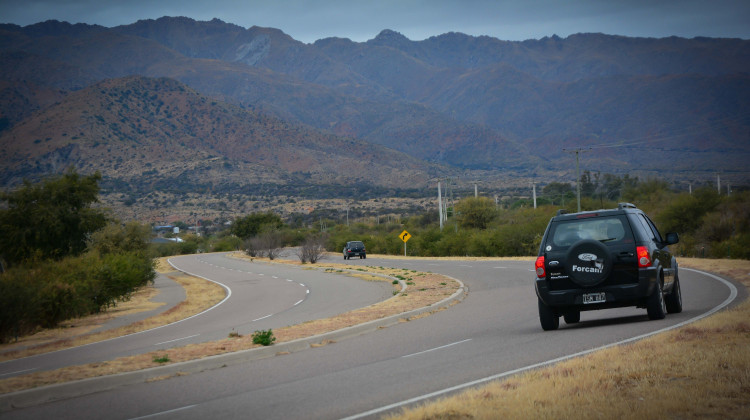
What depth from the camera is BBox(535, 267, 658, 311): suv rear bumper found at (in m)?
12.3

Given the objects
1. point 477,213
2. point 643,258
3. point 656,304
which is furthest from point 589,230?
point 477,213

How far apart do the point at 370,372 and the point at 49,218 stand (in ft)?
102

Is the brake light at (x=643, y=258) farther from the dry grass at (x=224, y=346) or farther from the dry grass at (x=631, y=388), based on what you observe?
the dry grass at (x=224, y=346)

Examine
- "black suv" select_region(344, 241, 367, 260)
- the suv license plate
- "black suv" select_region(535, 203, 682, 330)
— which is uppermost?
"black suv" select_region(535, 203, 682, 330)

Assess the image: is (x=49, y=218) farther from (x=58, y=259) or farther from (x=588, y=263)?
(x=588, y=263)

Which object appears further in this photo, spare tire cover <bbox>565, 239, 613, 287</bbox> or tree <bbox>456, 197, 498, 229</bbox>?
tree <bbox>456, 197, 498, 229</bbox>

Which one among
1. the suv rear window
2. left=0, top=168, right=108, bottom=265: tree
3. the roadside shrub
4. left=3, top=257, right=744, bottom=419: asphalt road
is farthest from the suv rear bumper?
left=0, top=168, right=108, bottom=265: tree

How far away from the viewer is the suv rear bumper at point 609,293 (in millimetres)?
12297

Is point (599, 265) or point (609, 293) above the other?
point (599, 265)

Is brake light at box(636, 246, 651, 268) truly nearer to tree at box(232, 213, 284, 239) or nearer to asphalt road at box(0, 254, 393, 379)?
asphalt road at box(0, 254, 393, 379)

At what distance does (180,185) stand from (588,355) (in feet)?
431

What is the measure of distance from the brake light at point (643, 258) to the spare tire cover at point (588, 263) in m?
0.46

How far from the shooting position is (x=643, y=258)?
12289 millimetres

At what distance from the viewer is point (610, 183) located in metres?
99.2
